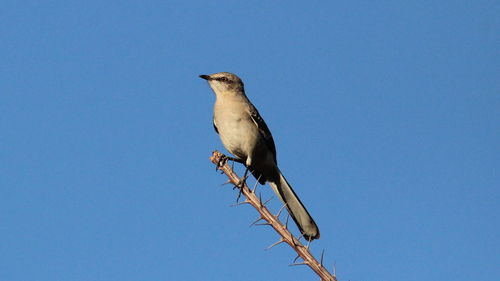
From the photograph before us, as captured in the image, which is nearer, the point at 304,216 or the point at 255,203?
the point at 255,203

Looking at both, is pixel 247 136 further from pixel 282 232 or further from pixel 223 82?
pixel 282 232

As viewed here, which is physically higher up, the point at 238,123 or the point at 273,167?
the point at 238,123

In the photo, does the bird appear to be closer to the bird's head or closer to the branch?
the bird's head

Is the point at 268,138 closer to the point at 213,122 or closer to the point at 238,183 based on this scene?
the point at 213,122

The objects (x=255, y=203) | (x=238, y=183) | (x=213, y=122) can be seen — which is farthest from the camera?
(x=213, y=122)

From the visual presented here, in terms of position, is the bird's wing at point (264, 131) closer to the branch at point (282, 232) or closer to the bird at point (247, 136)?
the bird at point (247, 136)

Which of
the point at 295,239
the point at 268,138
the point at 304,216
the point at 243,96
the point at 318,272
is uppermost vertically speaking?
the point at 243,96

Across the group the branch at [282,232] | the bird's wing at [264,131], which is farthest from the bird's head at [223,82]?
the branch at [282,232]

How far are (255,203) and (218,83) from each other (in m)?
3.88

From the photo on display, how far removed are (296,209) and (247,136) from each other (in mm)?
1442

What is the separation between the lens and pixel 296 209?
20.0 ft

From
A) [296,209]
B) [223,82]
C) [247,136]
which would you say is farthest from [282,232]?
[223,82]

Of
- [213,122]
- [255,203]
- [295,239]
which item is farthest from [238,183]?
[213,122]

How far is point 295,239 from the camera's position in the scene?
386 centimetres
